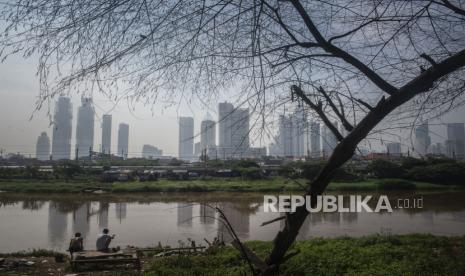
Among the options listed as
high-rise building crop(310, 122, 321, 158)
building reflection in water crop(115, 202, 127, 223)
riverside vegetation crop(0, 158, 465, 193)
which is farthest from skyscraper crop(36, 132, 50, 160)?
riverside vegetation crop(0, 158, 465, 193)

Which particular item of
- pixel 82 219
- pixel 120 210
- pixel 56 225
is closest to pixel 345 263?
pixel 56 225

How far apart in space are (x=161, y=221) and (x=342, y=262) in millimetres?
11636

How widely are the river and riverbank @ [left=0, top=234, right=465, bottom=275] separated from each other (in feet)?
7.27

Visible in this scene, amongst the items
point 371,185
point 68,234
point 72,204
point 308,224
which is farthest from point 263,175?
point 68,234

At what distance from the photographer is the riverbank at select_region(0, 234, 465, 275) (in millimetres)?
5199

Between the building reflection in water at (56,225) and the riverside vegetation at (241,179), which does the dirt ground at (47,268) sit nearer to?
the building reflection in water at (56,225)

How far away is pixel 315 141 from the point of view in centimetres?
278

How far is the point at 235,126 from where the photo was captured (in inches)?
86.1

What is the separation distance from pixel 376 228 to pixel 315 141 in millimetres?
12994

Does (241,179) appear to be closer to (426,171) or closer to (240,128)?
(426,171)

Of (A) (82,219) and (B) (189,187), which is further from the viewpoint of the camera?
(B) (189,187)

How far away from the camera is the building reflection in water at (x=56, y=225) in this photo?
12.3m

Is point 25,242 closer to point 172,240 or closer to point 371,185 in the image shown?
point 172,240

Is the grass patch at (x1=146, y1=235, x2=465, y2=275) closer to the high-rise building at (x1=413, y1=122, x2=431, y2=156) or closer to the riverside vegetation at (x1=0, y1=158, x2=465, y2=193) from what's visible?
the high-rise building at (x1=413, y1=122, x2=431, y2=156)
